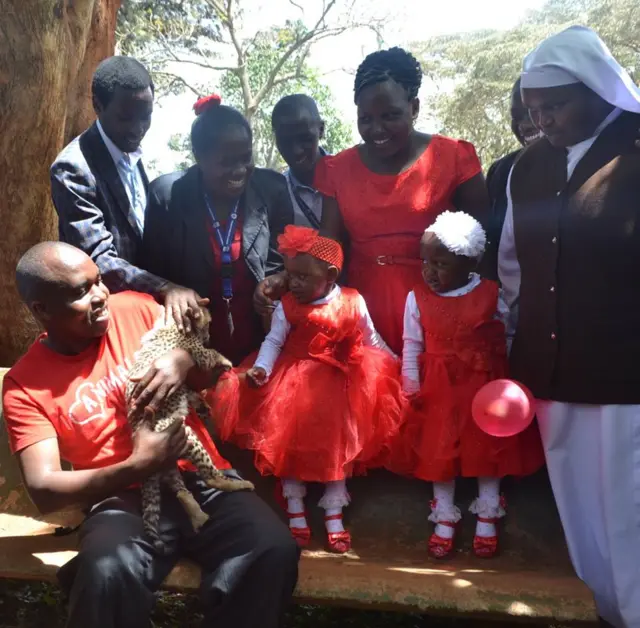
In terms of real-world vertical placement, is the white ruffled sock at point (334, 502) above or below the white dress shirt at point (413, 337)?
below

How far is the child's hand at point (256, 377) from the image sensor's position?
3232 mm

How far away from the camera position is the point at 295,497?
10.5ft

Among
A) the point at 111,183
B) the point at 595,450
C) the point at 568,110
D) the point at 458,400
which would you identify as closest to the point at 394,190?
the point at 568,110

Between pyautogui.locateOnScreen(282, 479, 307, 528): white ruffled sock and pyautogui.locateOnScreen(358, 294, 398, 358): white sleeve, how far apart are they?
2.59 ft

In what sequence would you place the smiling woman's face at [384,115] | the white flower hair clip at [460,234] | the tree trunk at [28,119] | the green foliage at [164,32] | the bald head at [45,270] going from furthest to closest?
the green foliage at [164,32] → the tree trunk at [28,119] → the smiling woman's face at [384,115] → the white flower hair clip at [460,234] → the bald head at [45,270]

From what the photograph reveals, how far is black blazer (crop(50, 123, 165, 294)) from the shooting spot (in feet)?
10.8

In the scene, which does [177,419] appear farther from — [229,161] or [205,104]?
[205,104]

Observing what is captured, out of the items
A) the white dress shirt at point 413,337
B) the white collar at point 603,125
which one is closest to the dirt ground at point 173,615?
the white dress shirt at point 413,337

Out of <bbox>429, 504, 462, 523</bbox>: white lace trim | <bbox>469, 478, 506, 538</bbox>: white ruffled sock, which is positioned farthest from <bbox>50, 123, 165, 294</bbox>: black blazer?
<bbox>469, 478, 506, 538</bbox>: white ruffled sock

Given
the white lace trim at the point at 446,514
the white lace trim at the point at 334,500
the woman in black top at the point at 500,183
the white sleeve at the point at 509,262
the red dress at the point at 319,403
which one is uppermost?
the woman in black top at the point at 500,183

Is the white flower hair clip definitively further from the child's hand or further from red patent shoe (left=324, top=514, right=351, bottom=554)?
red patent shoe (left=324, top=514, right=351, bottom=554)

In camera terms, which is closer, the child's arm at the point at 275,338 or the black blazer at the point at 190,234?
the child's arm at the point at 275,338

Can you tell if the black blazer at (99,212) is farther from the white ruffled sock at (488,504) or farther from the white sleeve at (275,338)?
the white ruffled sock at (488,504)

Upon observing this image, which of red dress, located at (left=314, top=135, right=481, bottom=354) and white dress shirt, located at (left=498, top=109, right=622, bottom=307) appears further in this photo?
red dress, located at (left=314, top=135, right=481, bottom=354)
